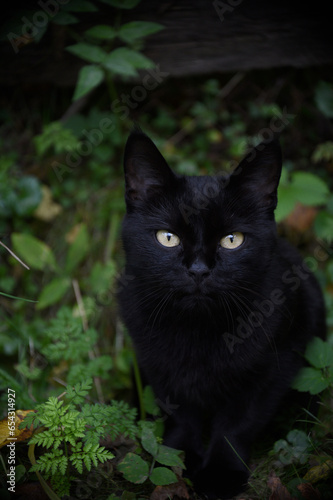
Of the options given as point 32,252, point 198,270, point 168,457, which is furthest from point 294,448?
point 32,252

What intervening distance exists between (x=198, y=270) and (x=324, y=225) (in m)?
1.51

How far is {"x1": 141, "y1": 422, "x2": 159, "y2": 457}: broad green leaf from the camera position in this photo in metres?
1.52

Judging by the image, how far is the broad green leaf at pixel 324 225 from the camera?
2658mm

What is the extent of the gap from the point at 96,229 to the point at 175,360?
1419mm

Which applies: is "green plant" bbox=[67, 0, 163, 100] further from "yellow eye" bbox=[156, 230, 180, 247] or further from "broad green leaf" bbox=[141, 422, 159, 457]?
"broad green leaf" bbox=[141, 422, 159, 457]

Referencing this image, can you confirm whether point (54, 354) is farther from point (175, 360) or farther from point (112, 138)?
point (112, 138)

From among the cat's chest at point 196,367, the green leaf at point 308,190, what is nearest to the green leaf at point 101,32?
the green leaf at point 308,190

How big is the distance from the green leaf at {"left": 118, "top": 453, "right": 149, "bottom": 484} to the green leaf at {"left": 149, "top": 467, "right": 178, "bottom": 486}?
0.03m

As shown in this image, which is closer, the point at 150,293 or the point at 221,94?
the point at 150,293

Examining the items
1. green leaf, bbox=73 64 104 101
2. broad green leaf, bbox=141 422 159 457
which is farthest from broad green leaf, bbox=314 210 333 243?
broad green leaf, bbox=141 422 159 457

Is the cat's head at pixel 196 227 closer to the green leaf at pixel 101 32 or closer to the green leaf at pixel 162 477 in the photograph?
the green leaf at pixel 162 477

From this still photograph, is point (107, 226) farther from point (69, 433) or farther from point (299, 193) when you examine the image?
point (69, 433)

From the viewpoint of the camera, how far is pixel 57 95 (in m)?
3.08

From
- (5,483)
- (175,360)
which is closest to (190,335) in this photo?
(175,360)
